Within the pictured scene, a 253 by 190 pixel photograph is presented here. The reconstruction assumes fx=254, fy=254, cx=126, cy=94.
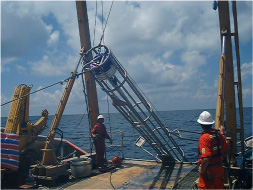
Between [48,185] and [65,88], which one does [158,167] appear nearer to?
[48,185]

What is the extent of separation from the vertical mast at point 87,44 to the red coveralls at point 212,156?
655 centimetres

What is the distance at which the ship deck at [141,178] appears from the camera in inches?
298

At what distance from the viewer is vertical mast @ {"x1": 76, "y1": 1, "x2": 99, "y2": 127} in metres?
10.7

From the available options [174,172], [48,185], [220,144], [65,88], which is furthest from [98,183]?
[220,144]

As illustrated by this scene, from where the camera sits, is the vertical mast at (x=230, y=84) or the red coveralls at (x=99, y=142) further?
the red coveralls at (x=99, y=142)

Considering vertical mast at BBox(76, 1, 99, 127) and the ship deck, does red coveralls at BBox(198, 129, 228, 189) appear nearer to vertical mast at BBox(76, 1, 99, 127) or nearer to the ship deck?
the ship deck

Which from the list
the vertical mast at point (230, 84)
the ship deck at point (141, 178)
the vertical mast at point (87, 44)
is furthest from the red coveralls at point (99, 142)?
the vertical mast at point (230, 84)

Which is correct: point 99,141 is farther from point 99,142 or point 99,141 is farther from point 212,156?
point 212,156

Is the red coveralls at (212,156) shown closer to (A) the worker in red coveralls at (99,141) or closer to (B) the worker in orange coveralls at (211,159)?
(B) the worker in orange coveralls at (211,159)

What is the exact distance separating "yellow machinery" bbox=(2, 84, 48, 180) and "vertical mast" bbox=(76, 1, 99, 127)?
9.09 ft

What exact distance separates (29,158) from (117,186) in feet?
16.6

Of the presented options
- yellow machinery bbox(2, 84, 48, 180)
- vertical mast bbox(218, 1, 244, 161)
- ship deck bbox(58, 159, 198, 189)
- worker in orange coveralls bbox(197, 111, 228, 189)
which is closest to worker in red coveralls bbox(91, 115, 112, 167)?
ship deck bbox(58, 159, 198, 189)

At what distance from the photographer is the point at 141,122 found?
378 inches

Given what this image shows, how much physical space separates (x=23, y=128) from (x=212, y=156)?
9.09 m
